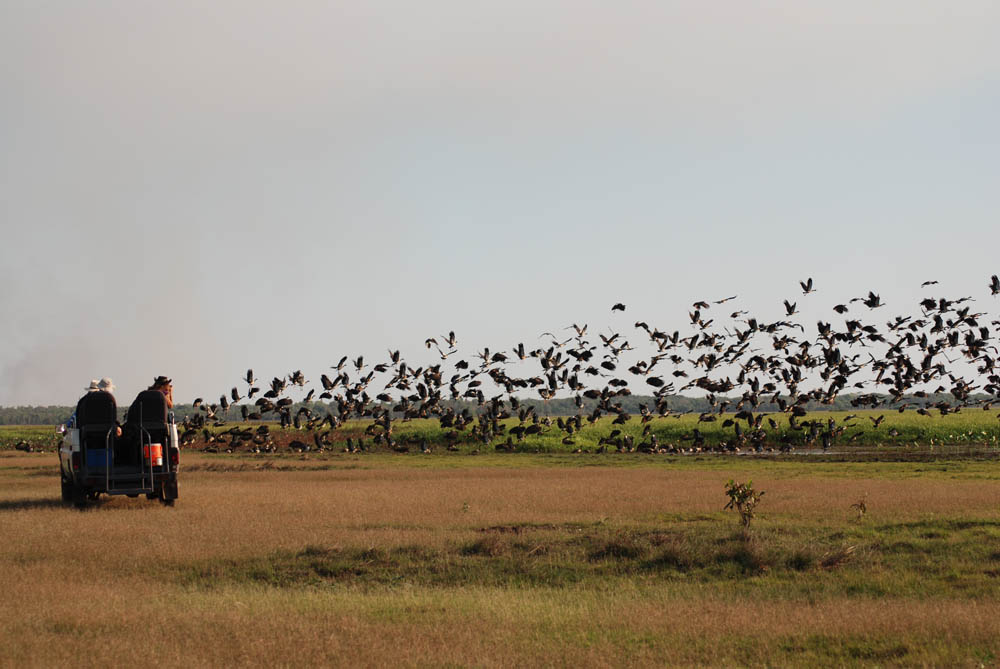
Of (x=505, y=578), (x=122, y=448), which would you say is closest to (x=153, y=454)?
(x=122, y=448)

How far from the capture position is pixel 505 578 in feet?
66.1

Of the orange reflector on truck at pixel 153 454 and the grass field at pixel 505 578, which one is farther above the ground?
the orange reflector on truck at pixel 153 454

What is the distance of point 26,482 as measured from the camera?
4094 cm

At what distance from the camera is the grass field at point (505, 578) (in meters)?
13.7

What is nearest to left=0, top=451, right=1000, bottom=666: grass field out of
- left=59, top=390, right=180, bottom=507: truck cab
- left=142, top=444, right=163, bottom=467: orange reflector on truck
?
left=59, top=390, right=180, bottom=507: truck cab

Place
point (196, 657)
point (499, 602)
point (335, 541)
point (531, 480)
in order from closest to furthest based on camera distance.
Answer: point (196, 657) < point (499, 602) < point (335, 541) < point (531, 480)

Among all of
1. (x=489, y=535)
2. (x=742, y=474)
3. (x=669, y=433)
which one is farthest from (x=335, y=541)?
(x=669, y=433)

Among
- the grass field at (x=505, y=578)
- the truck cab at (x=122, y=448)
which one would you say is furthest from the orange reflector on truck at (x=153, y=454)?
the grass field at (x=505, y=578)

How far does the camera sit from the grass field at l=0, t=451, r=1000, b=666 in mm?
13688

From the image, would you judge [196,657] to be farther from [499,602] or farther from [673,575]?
[673,575]

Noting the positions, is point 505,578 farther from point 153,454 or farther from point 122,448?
point 122,448

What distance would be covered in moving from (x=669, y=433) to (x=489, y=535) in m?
64.5

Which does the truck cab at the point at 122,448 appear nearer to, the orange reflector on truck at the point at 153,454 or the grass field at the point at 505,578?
the orange reflector on truck at the point at 153,454

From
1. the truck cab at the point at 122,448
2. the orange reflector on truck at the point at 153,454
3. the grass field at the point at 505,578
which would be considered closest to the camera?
the grass field at the point at 505,578
